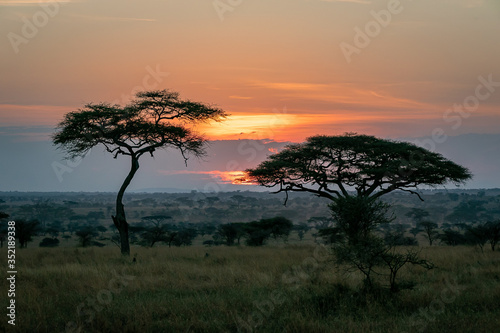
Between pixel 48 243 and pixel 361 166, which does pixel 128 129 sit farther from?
pixel 48 243

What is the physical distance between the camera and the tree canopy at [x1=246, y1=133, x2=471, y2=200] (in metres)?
26.4

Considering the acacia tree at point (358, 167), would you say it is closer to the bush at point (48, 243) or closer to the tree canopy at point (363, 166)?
the tree canopy at point (363, 166)

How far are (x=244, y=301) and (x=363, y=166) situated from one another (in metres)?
17.6

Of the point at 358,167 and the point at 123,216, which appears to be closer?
the point at 123,216

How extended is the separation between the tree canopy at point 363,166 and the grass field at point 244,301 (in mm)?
11047

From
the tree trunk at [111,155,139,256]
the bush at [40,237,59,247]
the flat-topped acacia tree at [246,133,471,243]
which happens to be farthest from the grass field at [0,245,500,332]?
the bush at [40,237,59,247]

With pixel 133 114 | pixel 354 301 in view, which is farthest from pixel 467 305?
pixel 133 114

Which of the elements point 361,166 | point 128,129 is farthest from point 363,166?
point 128,129

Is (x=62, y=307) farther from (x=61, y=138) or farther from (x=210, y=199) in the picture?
(x=210, y=199)

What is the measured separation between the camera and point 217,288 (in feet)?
40.5

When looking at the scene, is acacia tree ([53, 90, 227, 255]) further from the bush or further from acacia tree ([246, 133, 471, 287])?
the bush

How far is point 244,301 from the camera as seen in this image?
10.4 meters

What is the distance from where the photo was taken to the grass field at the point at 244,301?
27.9 ft

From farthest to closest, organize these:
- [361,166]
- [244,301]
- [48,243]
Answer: [48,243]
[361,166]
[244,301]
